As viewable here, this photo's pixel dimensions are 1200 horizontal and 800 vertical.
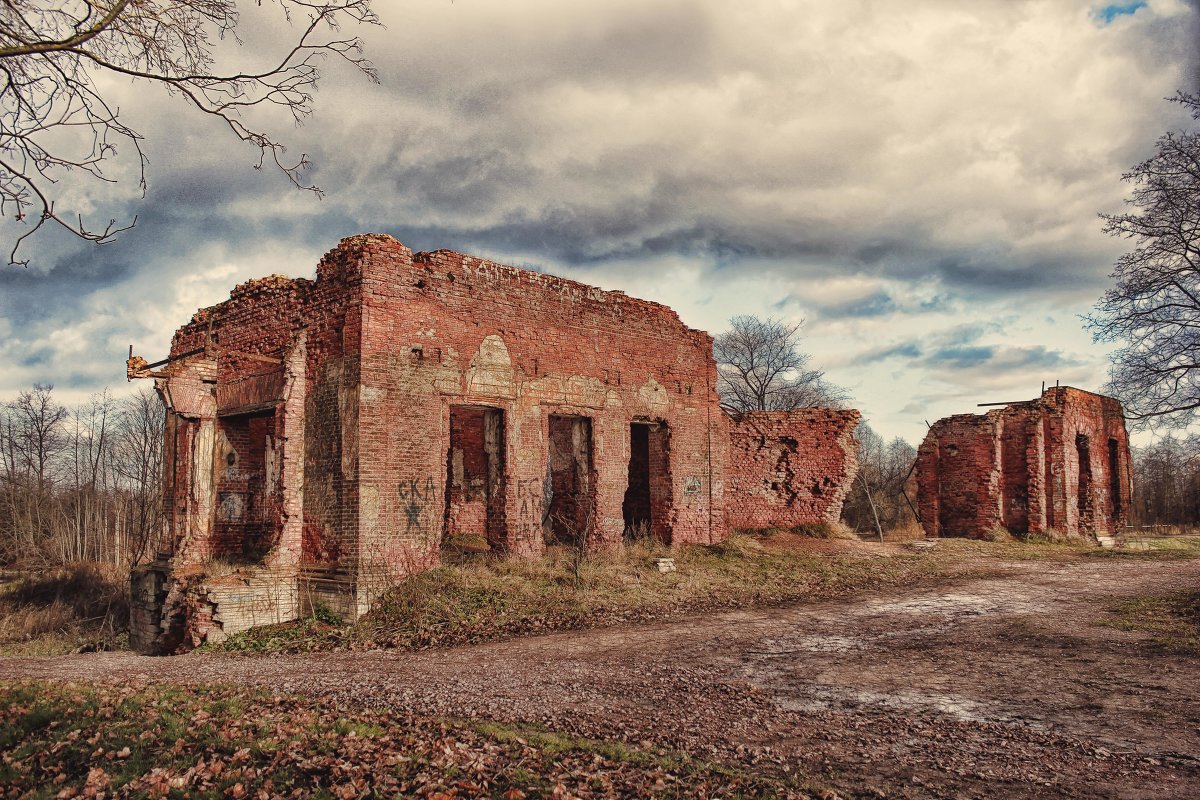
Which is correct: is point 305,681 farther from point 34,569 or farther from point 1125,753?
point 34,569

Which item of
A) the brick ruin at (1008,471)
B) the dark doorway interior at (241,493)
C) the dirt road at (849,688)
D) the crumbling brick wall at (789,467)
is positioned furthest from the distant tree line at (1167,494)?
the dark doorway interior at (241,493)

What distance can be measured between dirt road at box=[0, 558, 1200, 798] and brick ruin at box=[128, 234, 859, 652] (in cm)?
199

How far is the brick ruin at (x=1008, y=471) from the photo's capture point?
2247 centimetres

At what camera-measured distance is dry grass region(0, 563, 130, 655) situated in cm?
1398

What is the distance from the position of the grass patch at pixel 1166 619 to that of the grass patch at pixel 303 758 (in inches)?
253

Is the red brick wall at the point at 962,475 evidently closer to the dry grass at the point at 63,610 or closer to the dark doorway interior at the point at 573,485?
the dark doorway interior at the point at 573,485

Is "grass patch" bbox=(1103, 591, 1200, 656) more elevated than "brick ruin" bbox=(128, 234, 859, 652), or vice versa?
"brick ruin" bbox=(128, 234, 859, 652)

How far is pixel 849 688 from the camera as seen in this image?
281 inches

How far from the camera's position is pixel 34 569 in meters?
25.1

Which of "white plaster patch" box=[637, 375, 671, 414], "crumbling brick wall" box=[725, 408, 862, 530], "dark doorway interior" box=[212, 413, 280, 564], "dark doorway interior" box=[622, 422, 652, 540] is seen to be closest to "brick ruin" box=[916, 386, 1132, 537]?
"crumbling brick wall" box=[725, 408, 862, 530]

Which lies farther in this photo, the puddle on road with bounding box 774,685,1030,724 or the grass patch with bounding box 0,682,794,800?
the puddle on road with bounding box 774,685,1030,724

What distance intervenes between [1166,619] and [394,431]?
1061cm

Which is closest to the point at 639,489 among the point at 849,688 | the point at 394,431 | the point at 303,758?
the point at 394,431

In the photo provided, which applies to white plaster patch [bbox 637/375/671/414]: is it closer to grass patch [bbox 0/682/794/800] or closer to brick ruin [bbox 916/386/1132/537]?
grass patch [bbox 0/682/794/800]
